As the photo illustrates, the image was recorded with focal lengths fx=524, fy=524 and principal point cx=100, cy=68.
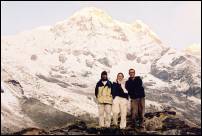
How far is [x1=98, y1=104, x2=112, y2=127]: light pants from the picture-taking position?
94.7 ft

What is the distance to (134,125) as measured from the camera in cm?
2866

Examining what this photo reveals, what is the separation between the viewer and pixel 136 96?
2917 cm

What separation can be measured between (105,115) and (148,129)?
2.50 m

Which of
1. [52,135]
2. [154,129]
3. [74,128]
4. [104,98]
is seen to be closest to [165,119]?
[154,129]

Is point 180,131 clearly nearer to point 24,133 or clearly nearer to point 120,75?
point 120,75

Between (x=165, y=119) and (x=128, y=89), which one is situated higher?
(x=128, y=89)

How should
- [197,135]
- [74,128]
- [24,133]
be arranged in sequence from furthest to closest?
[74,128] < [197,135] < [24,133]

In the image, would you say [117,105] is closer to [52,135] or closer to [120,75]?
[120,75]

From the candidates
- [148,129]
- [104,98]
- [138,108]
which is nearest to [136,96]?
[138,108]

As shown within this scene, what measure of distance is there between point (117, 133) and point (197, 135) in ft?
12.7

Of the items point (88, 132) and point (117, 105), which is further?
point (117, 105)

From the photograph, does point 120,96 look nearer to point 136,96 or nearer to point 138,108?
point 136,96

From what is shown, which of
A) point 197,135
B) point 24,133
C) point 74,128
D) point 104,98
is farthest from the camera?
point 104,98

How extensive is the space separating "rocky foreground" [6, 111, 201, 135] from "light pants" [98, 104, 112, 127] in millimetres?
1099
